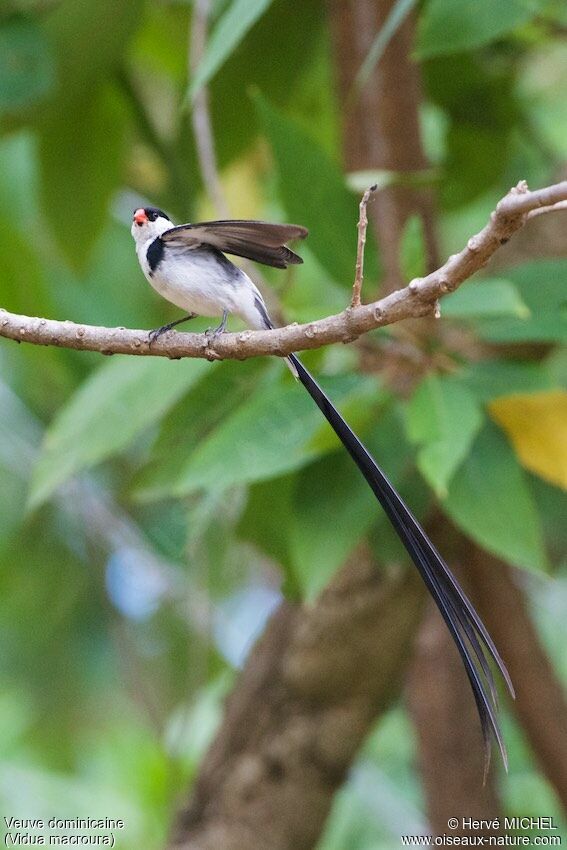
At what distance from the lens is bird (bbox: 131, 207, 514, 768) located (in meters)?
1.10

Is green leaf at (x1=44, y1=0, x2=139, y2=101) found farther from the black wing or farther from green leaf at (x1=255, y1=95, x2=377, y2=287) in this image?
the black wing

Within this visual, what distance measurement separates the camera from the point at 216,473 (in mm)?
1572

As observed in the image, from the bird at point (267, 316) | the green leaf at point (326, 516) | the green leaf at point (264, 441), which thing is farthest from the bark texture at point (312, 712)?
the bird at point (267, 316)

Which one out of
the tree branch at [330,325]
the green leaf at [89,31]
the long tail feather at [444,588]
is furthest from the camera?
the green leaf at [89,31]

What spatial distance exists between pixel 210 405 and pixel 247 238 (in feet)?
2.34

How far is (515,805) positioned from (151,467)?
1.63m

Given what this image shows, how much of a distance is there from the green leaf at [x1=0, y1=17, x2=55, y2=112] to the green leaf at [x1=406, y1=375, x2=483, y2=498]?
35.7 inches

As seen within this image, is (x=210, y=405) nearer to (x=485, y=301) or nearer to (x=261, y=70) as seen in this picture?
(x=485, y=301)

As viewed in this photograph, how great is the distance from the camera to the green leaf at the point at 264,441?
5.17 ft

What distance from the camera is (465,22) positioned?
1636mm

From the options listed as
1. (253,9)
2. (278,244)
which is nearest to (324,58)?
(253,9)

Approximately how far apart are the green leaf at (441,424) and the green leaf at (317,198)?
0.25 m

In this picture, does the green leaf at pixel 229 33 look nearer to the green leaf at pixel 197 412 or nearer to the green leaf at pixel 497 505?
the green leaf at pixel 197 412

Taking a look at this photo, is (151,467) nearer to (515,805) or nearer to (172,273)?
(172,273)
